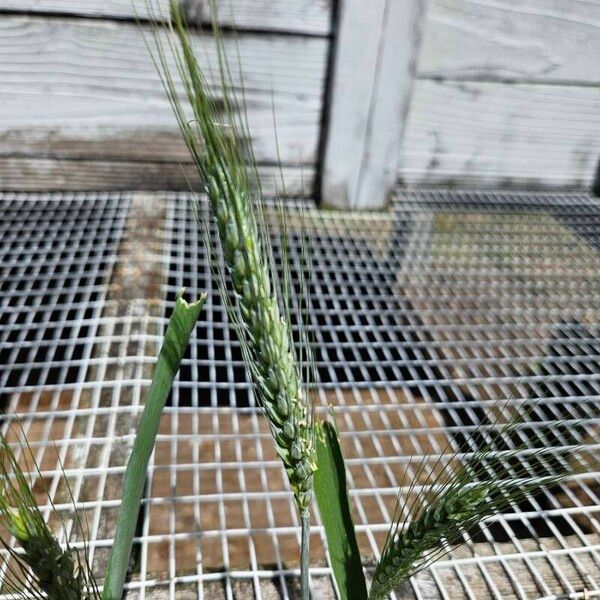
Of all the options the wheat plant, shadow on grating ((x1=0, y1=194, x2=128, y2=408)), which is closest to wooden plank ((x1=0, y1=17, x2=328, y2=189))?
shadow on grating ((x1=0, y1=194, x2=128, y2=408))

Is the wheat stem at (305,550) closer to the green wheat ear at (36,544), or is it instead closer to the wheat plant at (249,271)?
the wheat plant at (249,271)

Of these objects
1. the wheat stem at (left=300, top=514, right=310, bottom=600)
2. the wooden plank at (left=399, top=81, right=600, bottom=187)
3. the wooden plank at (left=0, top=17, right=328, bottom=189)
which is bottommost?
the wheat stem at (left=300, top=514, right=310, bottom=600)

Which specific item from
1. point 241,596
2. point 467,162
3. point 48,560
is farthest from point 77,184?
point 48,560

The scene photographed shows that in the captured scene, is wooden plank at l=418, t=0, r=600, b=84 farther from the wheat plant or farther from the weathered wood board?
the wheat plant

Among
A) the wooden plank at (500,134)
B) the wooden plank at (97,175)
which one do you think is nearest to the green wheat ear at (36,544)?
the wooden plank at (97,175)

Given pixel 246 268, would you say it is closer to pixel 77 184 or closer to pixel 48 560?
pixel 48 560

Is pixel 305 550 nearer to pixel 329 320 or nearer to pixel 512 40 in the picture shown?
pixel 329 320
